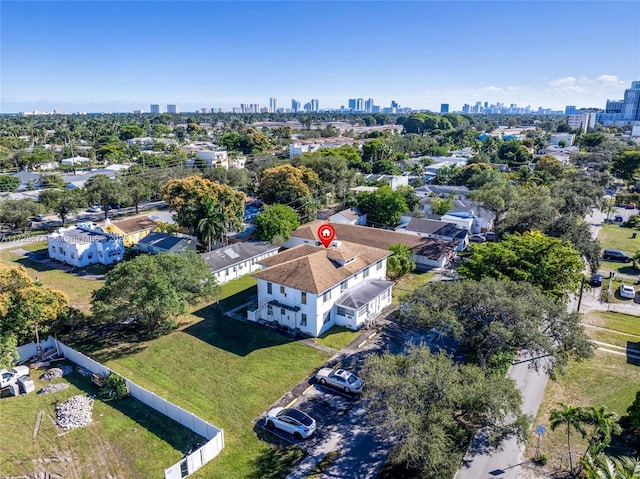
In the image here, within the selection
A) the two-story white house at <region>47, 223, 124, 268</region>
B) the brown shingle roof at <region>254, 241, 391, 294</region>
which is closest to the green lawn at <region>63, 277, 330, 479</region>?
the brown shingle roof at <region>254, 241, 391, 294</region>

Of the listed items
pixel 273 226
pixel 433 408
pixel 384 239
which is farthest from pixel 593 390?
pixel 273 226

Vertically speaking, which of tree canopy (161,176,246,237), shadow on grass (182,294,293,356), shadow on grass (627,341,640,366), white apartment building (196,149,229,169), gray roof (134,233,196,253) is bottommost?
shadow on grass (182,294,293,356)

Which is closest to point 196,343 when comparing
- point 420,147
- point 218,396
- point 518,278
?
point 218,396

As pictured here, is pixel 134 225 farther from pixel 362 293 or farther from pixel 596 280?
pixel 596 280

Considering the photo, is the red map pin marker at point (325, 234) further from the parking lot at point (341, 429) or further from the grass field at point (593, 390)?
the grass field at point (593, 390)

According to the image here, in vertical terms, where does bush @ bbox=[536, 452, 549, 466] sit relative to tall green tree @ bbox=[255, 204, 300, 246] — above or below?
below

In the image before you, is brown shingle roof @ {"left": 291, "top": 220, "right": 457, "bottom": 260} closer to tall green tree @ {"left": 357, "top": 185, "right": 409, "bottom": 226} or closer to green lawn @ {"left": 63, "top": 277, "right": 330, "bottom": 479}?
tall green tree @ {"left": 357, "top": 185, "right": 409, "bottom": 226}
